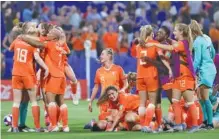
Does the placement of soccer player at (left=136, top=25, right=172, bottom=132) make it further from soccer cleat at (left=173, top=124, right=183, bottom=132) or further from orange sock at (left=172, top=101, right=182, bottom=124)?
soccer cleat at (left=173, top=124, right=183, bottom=132)

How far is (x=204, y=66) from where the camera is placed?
52.9ft

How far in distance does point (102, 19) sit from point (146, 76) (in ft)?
46.9

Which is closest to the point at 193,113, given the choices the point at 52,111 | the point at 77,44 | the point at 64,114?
the point at 64,114

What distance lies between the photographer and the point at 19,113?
1627 centimetres

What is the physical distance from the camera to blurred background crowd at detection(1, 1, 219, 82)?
2773 centimetres

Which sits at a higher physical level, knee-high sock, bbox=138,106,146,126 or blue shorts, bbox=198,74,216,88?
blue shorts, bbox=198,74,216,88

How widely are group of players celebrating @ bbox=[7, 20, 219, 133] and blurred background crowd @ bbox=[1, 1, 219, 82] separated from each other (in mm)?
10055

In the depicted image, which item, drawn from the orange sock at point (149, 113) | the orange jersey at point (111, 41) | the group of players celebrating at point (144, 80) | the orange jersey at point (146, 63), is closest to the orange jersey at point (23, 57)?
the group of players celebrating at point (144, 80)

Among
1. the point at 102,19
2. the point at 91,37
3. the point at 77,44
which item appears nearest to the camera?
the point at 77,44

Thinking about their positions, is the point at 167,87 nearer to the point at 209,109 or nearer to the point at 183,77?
the point at 183,77

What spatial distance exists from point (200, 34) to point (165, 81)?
1.00 m

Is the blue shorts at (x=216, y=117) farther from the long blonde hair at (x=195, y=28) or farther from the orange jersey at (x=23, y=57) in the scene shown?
the orange jersey at (x=23, y=57)

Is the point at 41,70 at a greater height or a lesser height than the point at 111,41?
lesser

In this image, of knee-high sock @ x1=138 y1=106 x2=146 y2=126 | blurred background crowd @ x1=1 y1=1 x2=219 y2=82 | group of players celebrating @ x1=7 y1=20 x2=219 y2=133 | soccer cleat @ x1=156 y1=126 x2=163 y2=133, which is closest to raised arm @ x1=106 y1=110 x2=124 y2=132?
group of players celebrating @ x1=7 y1=20 x2=219 y2=133
